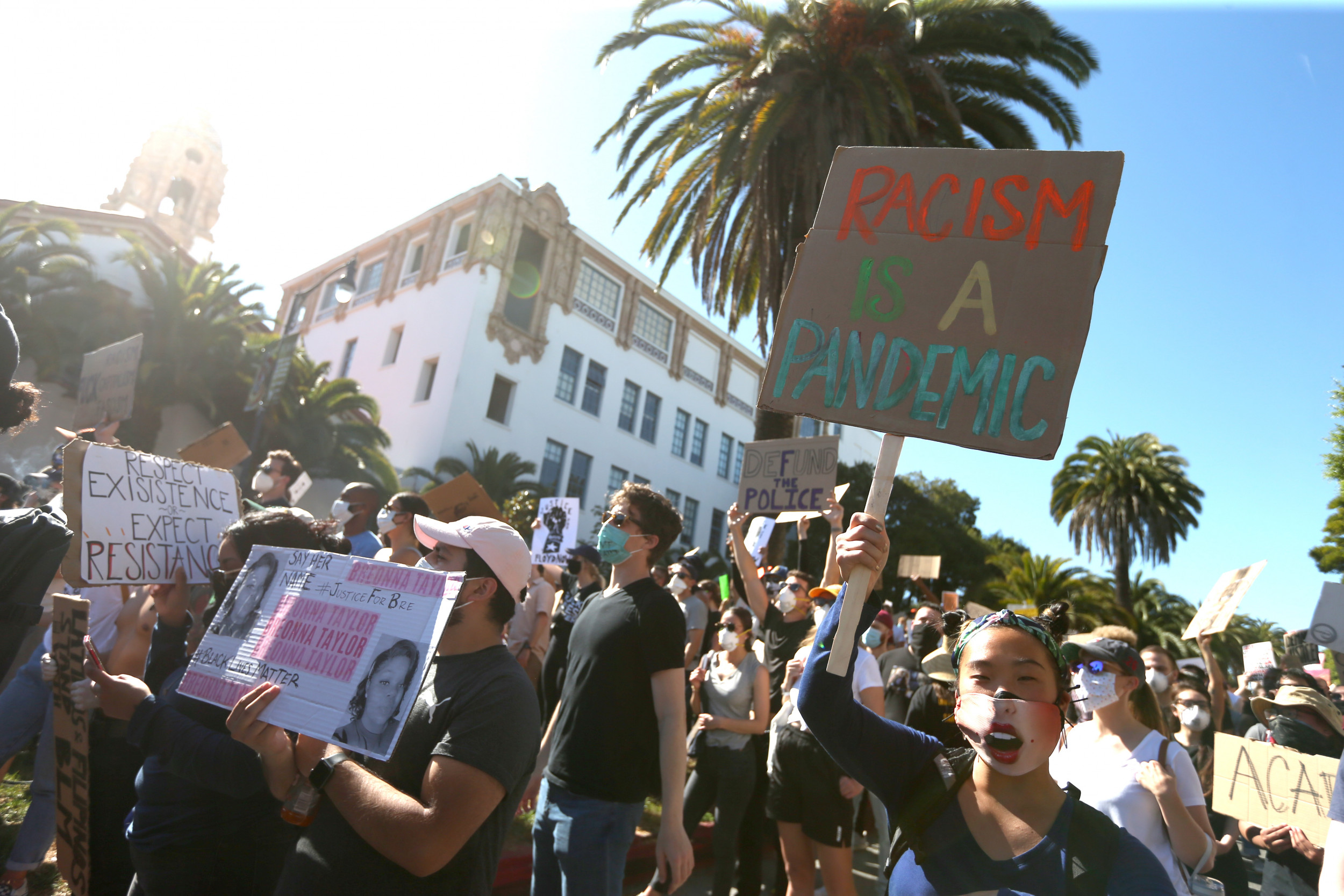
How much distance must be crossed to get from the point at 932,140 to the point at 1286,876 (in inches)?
440

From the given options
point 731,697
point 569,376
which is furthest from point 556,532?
point 569,376

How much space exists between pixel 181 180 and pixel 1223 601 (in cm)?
6613

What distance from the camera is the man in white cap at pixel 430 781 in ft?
6.16

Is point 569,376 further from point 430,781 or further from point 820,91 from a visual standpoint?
point 430,781

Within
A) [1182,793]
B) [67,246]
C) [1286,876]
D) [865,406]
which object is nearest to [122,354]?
[865,406]

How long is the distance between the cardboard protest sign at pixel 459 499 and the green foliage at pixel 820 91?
7.39 m

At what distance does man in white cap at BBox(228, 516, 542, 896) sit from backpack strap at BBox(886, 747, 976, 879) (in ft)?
A: 3.12

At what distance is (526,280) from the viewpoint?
29188mm

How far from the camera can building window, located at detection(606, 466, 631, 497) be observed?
3173 centimetres

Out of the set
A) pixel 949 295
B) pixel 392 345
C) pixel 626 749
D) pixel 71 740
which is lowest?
pixel 71 740

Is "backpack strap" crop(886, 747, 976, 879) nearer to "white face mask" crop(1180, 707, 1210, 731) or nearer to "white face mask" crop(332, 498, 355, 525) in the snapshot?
"white face mask" crop(332, 498, 355, 525)

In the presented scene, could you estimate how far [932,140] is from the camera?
1238 cm

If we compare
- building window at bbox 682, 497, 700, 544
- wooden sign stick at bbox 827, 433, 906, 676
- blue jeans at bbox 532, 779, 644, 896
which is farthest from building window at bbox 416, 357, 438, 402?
wooden sign stick at bbox 827, 433, 906, 676

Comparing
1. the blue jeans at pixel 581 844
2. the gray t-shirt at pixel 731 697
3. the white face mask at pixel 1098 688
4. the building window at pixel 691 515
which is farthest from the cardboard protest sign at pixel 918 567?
the building window at pixel 691 515
